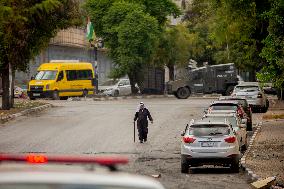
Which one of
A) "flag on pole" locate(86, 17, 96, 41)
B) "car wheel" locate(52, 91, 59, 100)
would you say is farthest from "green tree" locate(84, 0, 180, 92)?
"car wheel" locate(52, 91, 59, 100)

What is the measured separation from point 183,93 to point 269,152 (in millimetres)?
32691

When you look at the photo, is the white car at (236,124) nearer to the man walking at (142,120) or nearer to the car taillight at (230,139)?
the car taillight at (230,139)

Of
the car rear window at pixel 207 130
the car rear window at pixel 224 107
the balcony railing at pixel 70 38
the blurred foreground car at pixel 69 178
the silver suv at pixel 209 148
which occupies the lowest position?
the silver suv at pixel 209 148

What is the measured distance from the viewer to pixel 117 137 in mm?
35281

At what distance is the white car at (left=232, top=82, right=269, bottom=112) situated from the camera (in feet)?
156

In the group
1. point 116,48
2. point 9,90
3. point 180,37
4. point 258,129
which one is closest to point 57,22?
point 9,90

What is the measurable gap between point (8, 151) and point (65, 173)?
24943mm

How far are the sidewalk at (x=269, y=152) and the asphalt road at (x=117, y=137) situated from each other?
712 millimetres

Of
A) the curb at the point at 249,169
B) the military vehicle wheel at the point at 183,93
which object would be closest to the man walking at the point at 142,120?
the curb at the point at 249,169

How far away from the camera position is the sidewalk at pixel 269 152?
23.8 m

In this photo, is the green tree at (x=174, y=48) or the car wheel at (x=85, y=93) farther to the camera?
the green tree at (x=174, y=48)

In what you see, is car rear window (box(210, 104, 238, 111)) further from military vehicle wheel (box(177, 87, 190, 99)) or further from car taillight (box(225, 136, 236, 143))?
military vehicle wheel (box(177, 87, 190, 99))

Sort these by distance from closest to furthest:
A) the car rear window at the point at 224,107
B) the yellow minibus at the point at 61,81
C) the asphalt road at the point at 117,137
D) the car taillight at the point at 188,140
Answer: the asphalt road at the point at 117,137 < the car taillight at the point at 188,140 < the car rear window at the point at 224,107 < the yellow minibus at the point at 61,81

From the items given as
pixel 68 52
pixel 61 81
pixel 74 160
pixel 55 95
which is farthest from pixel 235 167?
pixel 68 52
